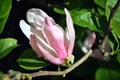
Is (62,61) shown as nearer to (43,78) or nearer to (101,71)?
(101,71)

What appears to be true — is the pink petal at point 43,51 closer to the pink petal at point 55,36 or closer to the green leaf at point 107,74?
Answer: the pink petal at point 55,36

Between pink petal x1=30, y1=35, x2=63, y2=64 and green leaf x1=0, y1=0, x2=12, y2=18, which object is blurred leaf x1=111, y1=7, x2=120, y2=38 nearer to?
pink petal x1=30, y1=35, x2=63, y2=64

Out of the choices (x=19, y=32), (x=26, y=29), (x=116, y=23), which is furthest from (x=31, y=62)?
(x=19, y=32)

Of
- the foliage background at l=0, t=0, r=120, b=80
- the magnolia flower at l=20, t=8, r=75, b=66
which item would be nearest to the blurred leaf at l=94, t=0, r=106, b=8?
the foliage background at l=0, t=0, r=120, b=80

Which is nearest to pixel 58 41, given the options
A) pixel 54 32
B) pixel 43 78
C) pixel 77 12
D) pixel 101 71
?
pixel 54 32

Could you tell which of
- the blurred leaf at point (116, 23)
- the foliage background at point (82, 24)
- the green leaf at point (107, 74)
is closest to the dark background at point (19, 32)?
the foliage background at point (82, 24)

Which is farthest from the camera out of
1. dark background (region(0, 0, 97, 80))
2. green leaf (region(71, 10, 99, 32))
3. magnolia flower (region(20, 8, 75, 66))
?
dark background (region(0, 0, 97, 80))

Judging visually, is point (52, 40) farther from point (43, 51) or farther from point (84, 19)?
point (84, 19)
